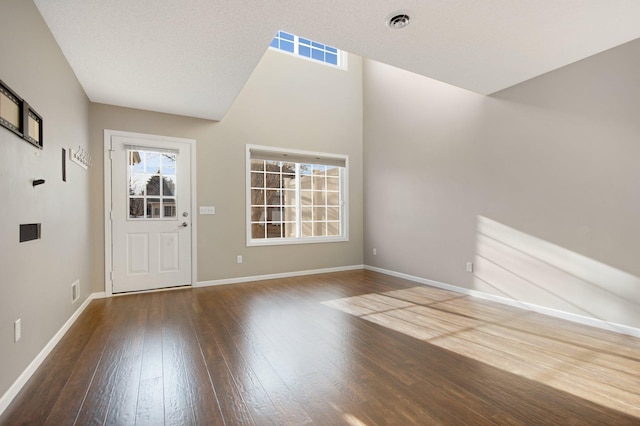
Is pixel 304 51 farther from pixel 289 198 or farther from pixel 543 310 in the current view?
pixel 543 310

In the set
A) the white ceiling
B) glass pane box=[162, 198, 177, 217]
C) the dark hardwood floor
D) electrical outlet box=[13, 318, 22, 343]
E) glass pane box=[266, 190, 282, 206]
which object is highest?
the white ceiling

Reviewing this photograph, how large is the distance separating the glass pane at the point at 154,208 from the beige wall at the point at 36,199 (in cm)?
99

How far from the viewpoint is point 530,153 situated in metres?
3.42

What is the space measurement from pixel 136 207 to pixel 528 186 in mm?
4917

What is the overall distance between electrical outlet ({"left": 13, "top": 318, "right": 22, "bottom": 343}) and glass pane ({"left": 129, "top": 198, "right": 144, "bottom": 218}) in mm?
2455

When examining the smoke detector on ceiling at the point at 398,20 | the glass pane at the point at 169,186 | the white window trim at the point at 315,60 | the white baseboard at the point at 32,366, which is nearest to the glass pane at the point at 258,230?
the glass pane at the point at 169,186

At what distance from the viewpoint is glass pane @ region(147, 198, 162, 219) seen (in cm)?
429

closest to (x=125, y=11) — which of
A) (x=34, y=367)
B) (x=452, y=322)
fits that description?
(x=34, y=367)

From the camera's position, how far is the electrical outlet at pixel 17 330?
1853 millimetres

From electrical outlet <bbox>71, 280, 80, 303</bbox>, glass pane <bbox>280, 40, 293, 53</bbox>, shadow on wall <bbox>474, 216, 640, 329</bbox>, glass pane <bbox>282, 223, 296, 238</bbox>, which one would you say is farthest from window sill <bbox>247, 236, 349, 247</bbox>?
glass pane <bbox>280, 40, 293, 53</bbox>

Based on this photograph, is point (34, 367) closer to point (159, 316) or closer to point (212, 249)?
point (159, 316)

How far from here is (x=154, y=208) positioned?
170 inches

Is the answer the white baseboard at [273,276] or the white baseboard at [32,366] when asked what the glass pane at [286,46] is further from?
the white baseboard at [32,366]

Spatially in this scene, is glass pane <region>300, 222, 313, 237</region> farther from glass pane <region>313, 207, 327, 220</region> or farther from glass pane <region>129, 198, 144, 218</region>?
glass pane <region>129, 198, 144, 218</region>
